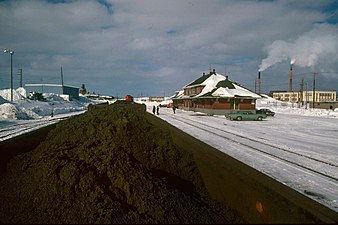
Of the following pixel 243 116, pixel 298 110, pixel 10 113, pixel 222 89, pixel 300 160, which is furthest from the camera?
pixel 298 110

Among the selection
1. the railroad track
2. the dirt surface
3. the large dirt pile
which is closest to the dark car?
the railroad track

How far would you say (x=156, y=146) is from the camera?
6.61 m

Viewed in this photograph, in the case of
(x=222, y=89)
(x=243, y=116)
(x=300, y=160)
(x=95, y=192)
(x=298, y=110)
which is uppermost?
(x=222, y=89)

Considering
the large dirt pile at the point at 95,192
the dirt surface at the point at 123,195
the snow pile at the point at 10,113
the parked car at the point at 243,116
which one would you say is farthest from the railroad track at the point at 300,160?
the snow pile at the point at 10,113

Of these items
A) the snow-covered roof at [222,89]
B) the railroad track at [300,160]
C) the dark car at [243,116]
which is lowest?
the railroad track at [300,160]

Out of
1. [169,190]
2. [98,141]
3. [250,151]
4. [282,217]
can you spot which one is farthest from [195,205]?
[250,151]

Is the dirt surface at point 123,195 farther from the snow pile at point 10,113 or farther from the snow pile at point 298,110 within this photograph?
the snow pile at point 298,110

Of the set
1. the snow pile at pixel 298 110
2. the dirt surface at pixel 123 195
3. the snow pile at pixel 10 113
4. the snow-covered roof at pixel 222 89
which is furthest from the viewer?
the snow pile at pixel 298 110

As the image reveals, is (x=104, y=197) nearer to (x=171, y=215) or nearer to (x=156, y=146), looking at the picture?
(x=171, y=215)

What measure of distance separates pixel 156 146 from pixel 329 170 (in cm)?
650

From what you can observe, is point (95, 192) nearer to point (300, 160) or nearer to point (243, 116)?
point (300, 160)

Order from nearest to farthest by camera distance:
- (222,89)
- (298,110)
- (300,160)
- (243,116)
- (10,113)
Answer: (300,160), (10,113), (243,116), (222,89), (298,110)

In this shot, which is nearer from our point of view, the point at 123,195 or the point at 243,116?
the point at 123,195

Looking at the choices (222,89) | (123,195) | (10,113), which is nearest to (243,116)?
(222,89)
